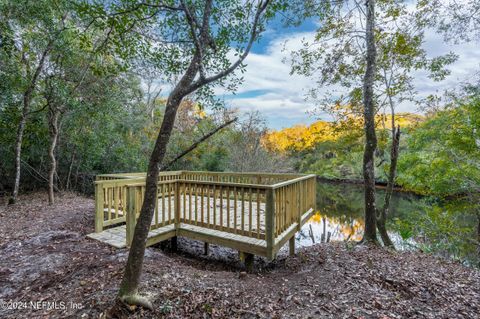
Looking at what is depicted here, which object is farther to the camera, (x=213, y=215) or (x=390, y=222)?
(x=390, y=222)

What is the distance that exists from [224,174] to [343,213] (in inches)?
285

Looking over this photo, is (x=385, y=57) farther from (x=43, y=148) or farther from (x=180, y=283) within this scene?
(x=43, y=148)

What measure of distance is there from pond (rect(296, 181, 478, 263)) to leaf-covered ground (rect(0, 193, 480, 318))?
2.34m

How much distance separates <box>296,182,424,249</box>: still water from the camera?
798 cm

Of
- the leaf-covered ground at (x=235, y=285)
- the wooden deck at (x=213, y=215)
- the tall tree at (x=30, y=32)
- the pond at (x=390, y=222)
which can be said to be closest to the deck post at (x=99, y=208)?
the wooden deck at (x=213, y=215)

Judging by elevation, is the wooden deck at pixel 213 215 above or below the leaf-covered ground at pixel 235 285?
above

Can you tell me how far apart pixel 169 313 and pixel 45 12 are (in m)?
7.14

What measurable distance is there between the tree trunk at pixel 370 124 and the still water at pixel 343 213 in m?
2.21

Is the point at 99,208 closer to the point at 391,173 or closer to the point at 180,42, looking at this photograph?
the point at 180,42

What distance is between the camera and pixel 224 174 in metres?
7.01

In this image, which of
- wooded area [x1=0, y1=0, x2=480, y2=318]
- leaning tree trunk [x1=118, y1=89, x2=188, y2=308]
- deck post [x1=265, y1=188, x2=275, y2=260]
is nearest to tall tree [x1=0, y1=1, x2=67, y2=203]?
wooded area [x1=0, y1=0, x2=480, y2=318]

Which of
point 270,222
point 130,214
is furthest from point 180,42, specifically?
point 270,222

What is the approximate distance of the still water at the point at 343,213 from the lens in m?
7.98

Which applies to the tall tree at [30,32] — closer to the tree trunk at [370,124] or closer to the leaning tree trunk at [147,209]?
the leaning tree trunk at [147,209]
